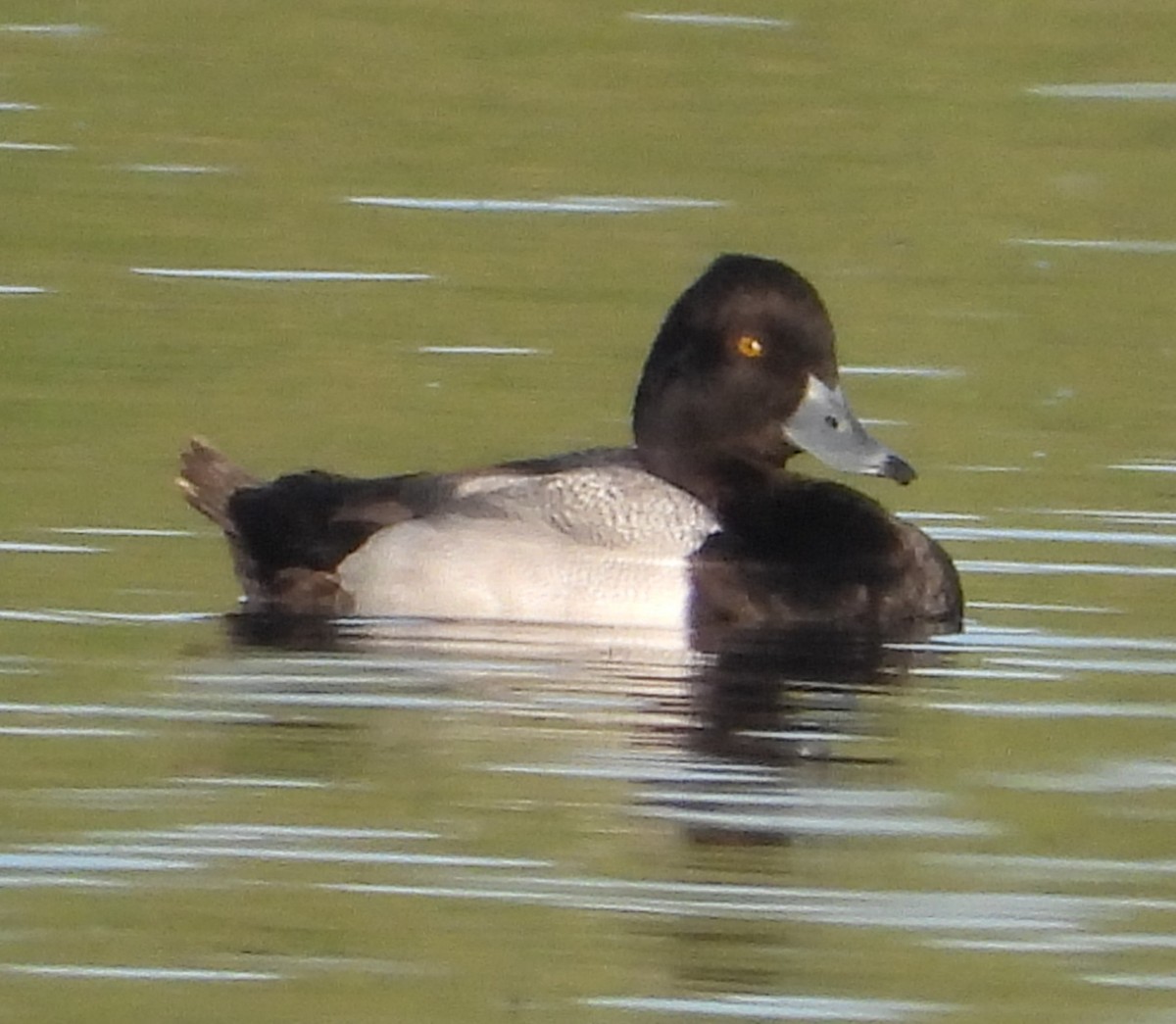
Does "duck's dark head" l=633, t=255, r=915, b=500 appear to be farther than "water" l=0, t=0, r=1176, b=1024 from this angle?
Yes

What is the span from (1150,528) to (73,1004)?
14.9 feet

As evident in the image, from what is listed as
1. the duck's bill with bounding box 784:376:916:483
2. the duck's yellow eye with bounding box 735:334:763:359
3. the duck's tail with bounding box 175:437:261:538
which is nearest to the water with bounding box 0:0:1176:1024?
the duck's tail with bounding box 175:437:261:538

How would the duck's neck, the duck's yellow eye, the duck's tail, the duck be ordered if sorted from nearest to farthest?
the duck
the duck's tail
the duck's neck
the duck's yellow eye

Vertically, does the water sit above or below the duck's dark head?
below

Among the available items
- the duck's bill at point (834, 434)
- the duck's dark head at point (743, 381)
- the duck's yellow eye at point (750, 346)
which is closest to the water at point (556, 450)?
the duck's bill at point (834, 434)

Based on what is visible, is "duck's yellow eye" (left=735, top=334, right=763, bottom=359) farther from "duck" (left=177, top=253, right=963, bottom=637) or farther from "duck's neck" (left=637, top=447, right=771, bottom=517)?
"duck's neck" (left=637, top=447, right=771, bottom=517)

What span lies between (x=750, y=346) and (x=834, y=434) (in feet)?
0.95

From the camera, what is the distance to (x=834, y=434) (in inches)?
414

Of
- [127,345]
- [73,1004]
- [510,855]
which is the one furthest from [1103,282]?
[73,1004]

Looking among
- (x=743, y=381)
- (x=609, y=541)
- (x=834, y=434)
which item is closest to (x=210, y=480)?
(x=609, y=541)

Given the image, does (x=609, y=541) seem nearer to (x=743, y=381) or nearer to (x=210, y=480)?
(x=743, y=381)

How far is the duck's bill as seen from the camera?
408 inches

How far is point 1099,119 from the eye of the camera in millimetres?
17094

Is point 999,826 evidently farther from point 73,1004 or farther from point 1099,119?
point 1099,119
